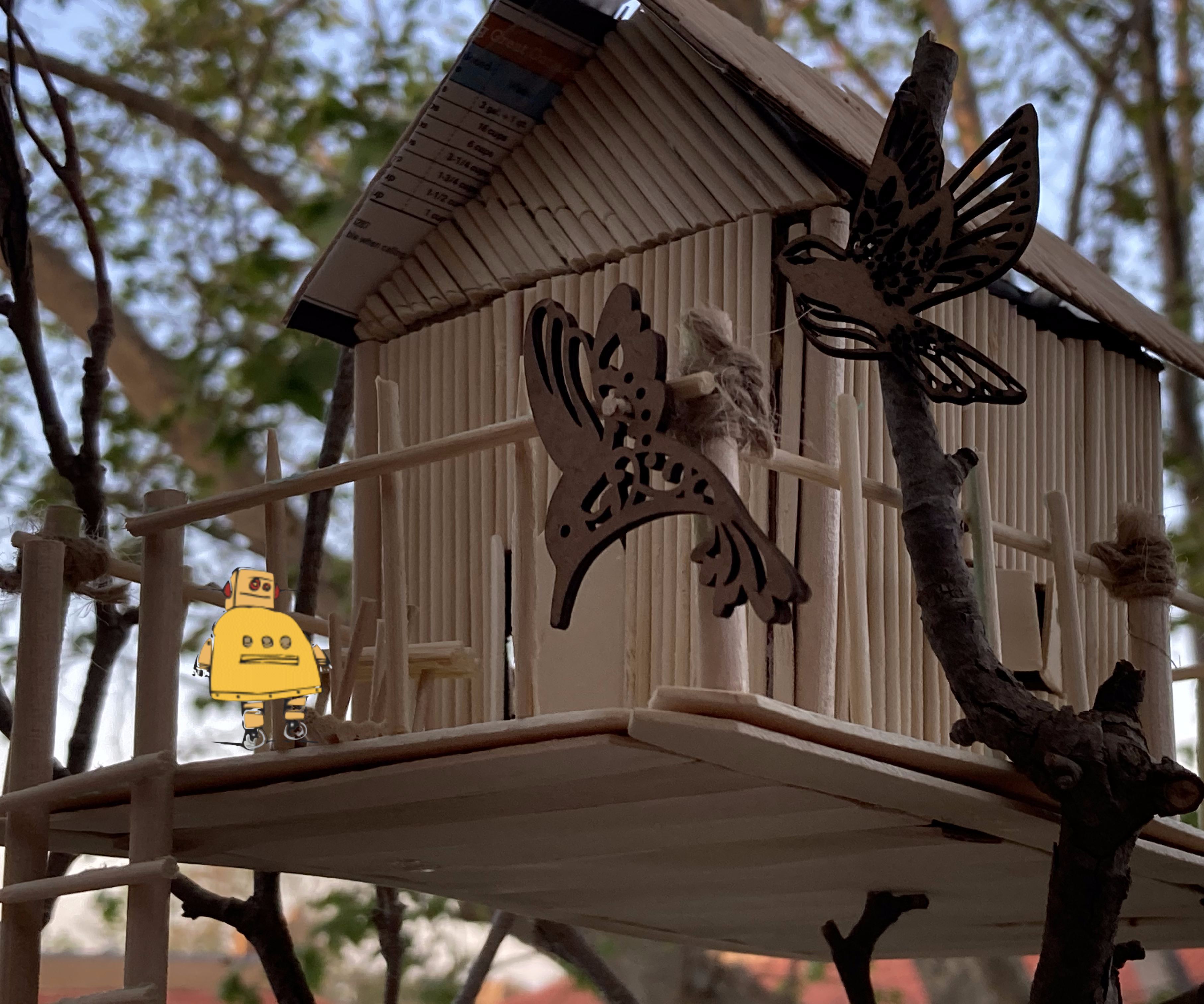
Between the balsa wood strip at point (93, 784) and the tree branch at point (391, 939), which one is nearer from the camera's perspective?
the balsa wood strip at point (93, 784)

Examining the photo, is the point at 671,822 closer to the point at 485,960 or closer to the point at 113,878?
the point at 113,878

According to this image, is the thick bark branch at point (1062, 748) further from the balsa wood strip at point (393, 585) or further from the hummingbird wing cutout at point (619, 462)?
the balsa wood strip at point (393, 585)

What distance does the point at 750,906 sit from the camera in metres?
3.07

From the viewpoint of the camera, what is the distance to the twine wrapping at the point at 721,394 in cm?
193

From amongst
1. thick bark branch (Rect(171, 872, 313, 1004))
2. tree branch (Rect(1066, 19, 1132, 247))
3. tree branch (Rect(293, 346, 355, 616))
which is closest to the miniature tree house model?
thick bark branch (Rect(171, 872, 313, 1004))

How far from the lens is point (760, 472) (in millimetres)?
2566

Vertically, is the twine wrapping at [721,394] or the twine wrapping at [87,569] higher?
the twine wrapping at [721,394]

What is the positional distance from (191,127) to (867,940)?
462 centimetres

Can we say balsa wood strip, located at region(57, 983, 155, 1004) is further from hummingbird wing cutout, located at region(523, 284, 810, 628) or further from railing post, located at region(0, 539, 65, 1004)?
hummingbird wing cutout, located at region(523, 284, 810, 628)

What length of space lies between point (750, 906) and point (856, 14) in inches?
203

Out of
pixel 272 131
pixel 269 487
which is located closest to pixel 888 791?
pixel 269 487

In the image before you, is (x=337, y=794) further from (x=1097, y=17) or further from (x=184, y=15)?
(x=1097, y=17)

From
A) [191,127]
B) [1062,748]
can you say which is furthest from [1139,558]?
[191,127]

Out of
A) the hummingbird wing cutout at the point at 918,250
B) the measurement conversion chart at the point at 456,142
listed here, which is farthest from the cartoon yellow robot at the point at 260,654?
the measurement conversion chart at the point at 456,142
